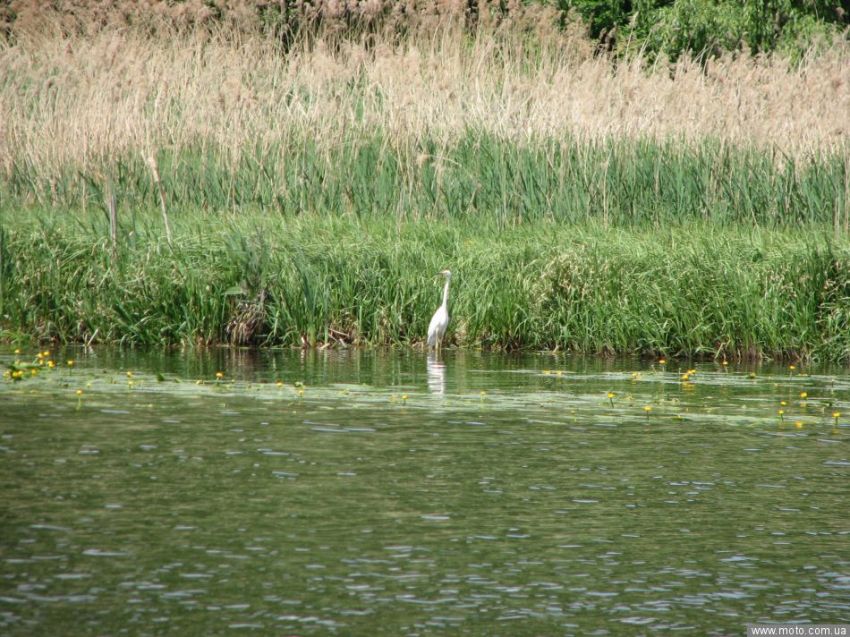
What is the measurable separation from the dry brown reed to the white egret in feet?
10.7

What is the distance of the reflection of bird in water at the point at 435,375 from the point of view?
10828 mm

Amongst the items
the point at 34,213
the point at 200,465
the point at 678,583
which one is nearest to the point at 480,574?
the point at 678,583

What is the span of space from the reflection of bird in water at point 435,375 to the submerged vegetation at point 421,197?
0.96 metres

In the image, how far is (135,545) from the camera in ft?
20.7

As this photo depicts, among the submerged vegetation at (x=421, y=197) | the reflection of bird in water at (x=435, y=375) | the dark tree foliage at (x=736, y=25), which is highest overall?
the dark tree foliage at (x=736, y=25)

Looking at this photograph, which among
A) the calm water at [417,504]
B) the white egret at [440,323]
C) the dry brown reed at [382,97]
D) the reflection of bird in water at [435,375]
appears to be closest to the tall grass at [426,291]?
the white egret at [440,323]

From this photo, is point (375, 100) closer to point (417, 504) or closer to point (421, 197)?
point (421, 197)

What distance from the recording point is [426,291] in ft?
44.2

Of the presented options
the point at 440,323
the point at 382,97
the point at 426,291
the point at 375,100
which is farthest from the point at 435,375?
the point at 375,100

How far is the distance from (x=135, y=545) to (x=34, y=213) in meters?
8.72

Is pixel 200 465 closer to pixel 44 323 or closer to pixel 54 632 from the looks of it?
pixel 54 632

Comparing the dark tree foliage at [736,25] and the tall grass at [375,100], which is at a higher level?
the dark tree foliage at [736,25]

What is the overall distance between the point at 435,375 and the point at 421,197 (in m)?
4.23

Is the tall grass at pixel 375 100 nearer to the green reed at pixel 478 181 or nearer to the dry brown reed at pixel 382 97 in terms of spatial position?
the dry brown reed at pixel 382 97
